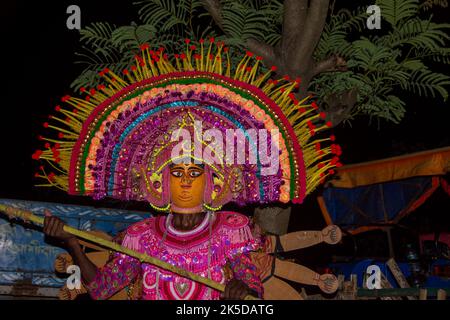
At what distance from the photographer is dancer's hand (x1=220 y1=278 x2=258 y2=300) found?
12.9 feet

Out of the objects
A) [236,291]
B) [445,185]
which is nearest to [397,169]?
[445,185]

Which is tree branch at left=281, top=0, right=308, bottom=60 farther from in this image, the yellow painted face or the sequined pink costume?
the sequined pink costume

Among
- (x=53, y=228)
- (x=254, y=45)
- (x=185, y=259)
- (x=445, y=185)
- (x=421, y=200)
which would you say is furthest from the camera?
(x=421, y=200)

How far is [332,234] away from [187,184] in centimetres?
118

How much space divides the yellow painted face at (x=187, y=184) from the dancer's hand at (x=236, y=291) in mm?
789

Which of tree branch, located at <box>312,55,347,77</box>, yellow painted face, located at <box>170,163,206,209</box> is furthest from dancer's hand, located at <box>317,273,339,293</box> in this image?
tree branch, located at <box>312,55,347,77</box>

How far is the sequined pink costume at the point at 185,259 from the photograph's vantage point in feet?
14.3

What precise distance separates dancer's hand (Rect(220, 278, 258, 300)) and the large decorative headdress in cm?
79

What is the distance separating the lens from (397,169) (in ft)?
30.2

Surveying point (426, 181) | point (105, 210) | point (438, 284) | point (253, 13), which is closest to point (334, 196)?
point (426, 181)

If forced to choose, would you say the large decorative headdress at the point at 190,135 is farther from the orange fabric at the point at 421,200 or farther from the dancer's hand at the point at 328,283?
the orange fabric at the point at 421,200

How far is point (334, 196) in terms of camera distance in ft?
35.6

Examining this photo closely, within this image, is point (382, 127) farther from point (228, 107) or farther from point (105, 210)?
point (228, 107)

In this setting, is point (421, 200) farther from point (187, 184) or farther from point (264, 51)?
point (187, 184)
